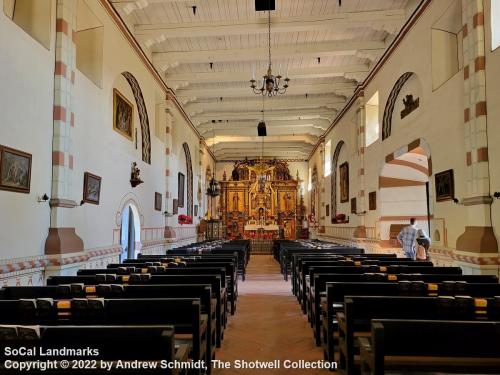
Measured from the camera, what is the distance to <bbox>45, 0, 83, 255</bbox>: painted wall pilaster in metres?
5.59

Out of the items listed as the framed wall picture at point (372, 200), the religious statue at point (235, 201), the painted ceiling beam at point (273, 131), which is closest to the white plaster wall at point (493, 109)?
the framed wall picture at point (372, 200)

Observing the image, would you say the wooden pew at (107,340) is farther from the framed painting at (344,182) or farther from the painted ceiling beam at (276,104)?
the painted ceiling beam at (276,104)

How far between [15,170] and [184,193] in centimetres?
1038

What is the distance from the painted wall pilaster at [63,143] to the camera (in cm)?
559

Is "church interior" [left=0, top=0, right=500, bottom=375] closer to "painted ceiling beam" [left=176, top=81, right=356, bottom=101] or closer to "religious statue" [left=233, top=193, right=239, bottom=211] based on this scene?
"painted ceiling beam" [left=176, top=81, right=356, bottom=101]

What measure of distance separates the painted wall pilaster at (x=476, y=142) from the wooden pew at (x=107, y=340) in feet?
16.1

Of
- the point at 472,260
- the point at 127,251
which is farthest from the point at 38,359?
the point at 127,251

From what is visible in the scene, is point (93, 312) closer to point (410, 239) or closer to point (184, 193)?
point (410, 239)

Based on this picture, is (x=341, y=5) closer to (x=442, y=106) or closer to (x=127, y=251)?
(x=442, y=106)

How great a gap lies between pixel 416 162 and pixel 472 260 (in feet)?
15.3

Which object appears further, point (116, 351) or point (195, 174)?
point (195, 174)

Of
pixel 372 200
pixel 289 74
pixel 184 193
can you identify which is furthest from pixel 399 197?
pixel 184 193

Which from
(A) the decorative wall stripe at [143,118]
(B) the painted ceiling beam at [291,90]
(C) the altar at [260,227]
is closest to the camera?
(A) the decorative wall stripe at [143,118]

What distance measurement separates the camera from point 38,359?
2.04m
